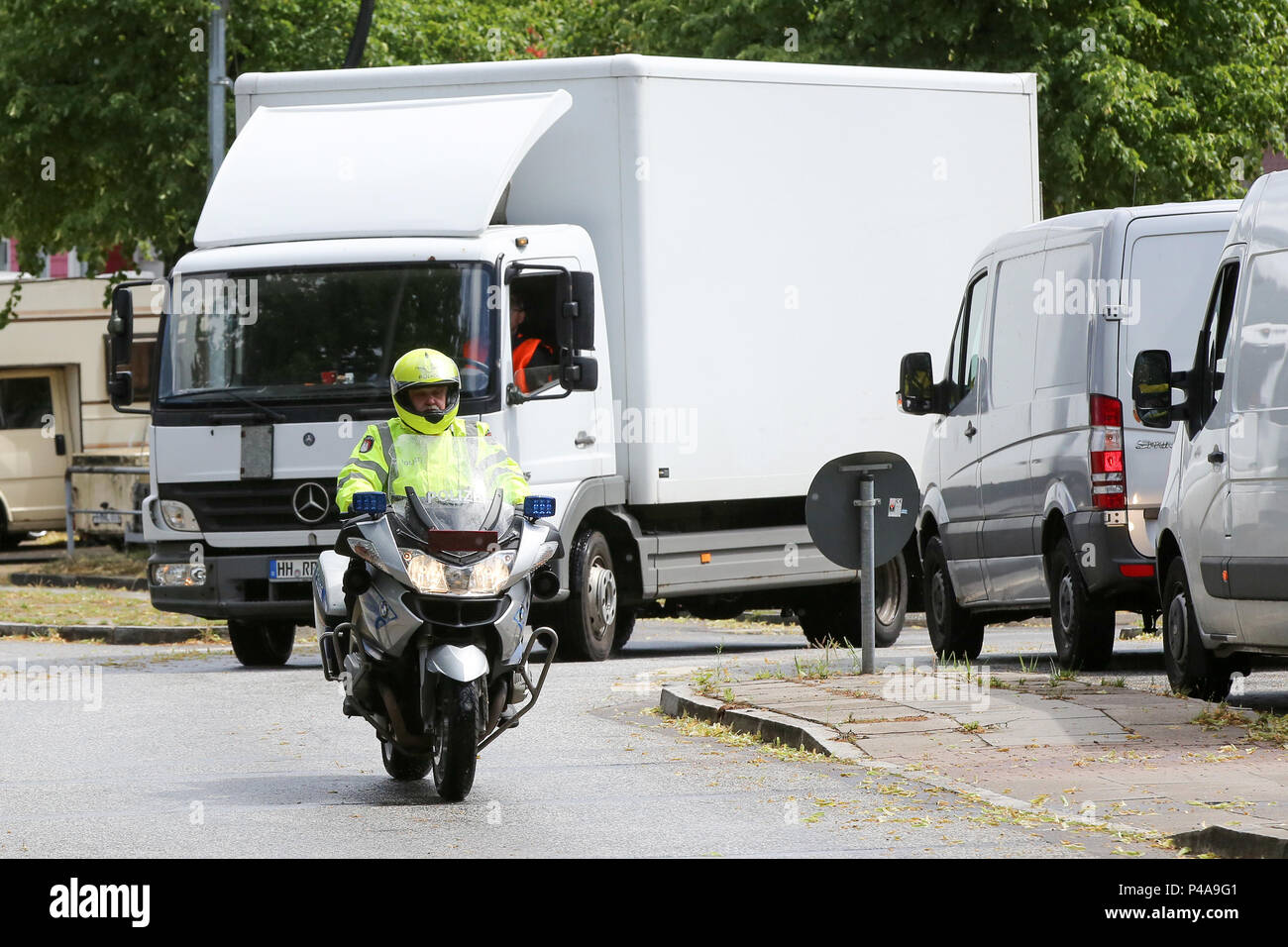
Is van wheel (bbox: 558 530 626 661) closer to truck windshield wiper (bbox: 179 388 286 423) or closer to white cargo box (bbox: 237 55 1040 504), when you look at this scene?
white cargo box (bbox: 237 55 1040 504)

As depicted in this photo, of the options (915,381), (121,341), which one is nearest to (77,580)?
(121,341)

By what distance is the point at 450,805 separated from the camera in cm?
874

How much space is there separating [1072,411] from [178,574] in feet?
18.8

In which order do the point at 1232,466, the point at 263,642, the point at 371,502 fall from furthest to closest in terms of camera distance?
the point at 263,642, the point at 1232,466, the point at 371,502

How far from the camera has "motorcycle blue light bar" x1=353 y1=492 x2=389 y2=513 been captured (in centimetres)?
861

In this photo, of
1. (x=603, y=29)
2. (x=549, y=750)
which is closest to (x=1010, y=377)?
(x=549, y=750)

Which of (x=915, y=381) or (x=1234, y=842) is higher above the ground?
(x=915, y=381)

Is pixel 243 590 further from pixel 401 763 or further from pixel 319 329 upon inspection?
pixel 401 763

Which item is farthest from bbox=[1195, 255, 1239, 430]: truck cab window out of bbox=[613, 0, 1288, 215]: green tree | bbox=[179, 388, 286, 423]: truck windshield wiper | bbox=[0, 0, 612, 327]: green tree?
bbox=[0, 0, 612, 327]: green tree

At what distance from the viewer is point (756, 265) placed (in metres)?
16.1

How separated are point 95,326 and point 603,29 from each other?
7.72 meters

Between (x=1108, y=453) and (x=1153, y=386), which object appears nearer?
(x=1153, y=386)

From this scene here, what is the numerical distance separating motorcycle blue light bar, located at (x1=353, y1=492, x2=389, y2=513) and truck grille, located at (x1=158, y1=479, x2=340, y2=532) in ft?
19.1
